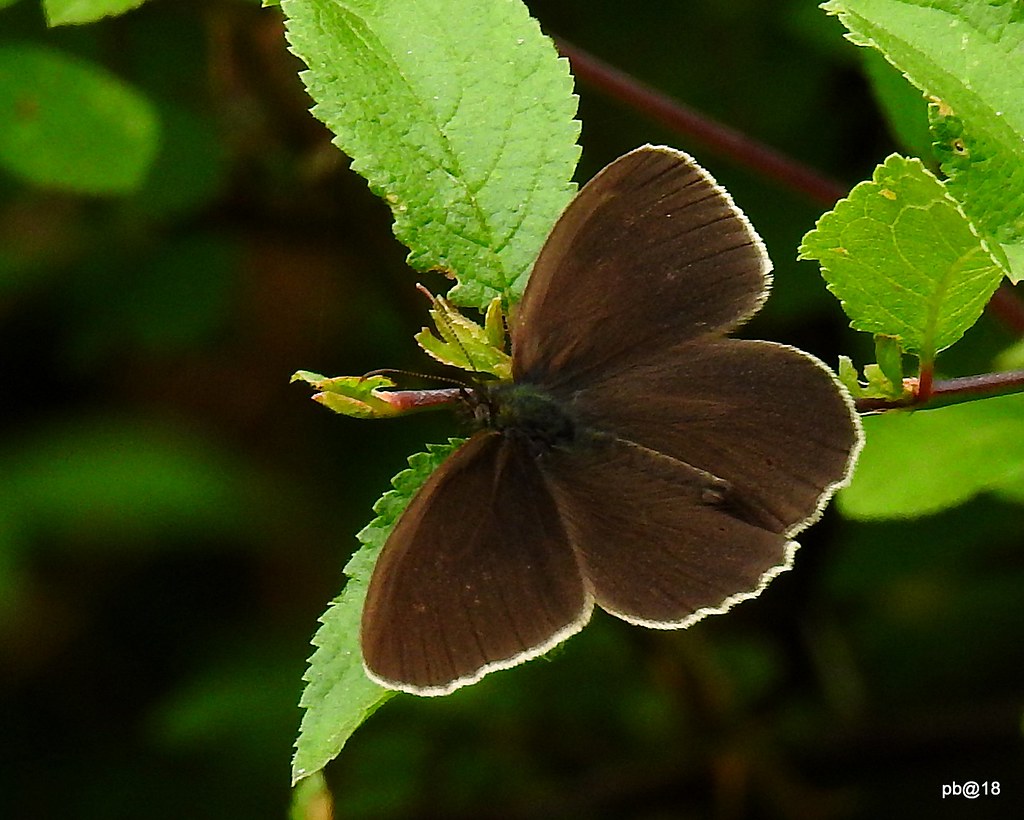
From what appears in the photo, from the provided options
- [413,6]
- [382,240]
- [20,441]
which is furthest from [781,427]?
[20,441]

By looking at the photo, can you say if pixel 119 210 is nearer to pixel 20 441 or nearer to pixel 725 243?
pixel 20 441

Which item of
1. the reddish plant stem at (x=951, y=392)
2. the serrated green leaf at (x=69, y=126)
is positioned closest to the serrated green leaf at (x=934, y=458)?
the reddish plant stem at (x=951, y=392)

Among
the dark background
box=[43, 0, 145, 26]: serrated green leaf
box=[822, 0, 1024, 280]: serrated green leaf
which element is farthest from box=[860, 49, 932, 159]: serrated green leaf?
box=[43, 0, 145, 26]: serrated green leaf

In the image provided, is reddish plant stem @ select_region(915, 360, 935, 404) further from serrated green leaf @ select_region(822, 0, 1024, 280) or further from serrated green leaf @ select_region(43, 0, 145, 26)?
serrated green leaf @ select_region(43, 0, 145, 26)

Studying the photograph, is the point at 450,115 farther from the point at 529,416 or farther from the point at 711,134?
the point at 711,134

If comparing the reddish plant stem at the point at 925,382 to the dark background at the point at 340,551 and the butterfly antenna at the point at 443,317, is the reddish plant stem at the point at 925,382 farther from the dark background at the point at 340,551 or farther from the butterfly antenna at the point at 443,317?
the dark background at the point at 340,551

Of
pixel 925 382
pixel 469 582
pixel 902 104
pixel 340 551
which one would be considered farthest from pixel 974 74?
pixel 340 551

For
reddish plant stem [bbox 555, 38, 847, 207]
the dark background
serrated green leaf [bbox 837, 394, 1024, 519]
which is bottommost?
the dark background

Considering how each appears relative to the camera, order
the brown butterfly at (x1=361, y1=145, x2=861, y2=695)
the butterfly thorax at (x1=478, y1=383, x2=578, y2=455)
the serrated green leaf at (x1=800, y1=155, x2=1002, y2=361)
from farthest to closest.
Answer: the butterfly thorax at (x1=478, y1=383, x2=578, y2=455), the brown butterfly at (x1=361, y1=145, x2=861, y2=695), the serrated green leaf at (x1=800, y1=155, x2=1002, y2=361)
